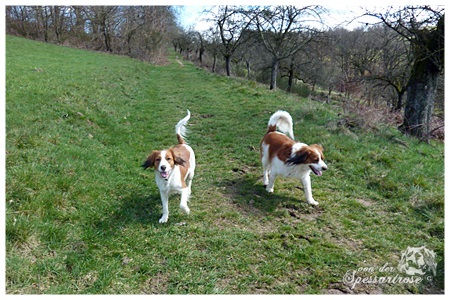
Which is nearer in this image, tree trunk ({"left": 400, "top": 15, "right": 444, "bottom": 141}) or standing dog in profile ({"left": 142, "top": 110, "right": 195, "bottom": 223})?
standing dog in profile ({"left": 142, "top": 110, "right": 195, "bottom": 223})

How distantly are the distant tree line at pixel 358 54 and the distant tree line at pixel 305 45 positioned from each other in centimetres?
3

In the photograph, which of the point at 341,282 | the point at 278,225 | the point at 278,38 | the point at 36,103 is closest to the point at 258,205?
the point at 278,225

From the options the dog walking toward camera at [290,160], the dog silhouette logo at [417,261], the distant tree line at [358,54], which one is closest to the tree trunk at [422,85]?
the distant tree line at [358,54]

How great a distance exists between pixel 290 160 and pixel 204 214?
1.55m

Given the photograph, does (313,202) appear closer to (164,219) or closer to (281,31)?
(164,219)

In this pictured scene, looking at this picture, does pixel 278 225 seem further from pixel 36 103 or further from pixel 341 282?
pixel 36 103

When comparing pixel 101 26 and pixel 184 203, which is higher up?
pixel 101 26

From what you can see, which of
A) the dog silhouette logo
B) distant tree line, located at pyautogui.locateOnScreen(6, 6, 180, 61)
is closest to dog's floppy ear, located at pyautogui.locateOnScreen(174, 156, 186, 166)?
the dog silhouette logo

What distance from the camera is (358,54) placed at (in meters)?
30.1

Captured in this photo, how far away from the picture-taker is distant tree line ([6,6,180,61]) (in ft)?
123

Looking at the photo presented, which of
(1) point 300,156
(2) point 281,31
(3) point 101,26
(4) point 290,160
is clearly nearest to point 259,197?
(4) point 290,160

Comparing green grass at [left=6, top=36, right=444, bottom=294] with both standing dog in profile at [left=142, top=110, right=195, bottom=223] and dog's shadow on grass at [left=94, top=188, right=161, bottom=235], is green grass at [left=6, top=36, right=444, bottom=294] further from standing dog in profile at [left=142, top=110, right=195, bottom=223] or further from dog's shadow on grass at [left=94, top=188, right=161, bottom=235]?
standing dog in profile at [left=142, top=110, right=195, bottom=223]

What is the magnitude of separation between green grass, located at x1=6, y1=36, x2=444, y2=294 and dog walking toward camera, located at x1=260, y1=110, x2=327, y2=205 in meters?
0.32

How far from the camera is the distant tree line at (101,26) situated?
3756cm
